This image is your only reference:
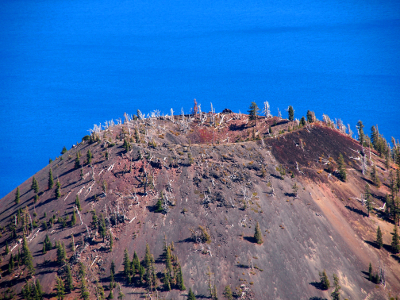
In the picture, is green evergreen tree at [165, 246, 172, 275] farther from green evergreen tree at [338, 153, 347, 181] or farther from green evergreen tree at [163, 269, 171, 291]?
green evergreen tree at [338, 153, 347, 181]

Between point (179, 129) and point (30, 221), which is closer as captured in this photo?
point (30, 221)

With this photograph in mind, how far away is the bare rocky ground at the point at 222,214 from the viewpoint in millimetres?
112188

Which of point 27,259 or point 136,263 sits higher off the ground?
point 27,259

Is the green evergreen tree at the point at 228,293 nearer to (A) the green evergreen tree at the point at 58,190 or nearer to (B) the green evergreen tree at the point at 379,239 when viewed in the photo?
(B) the green evergreen tree at the point at 379,239

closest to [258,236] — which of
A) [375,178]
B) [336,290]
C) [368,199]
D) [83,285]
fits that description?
[336,290]

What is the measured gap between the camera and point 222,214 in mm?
128250

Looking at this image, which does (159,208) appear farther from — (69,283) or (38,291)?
(38,291)

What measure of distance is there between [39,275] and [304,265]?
70.8 m

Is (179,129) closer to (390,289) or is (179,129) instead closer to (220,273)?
(220,273)

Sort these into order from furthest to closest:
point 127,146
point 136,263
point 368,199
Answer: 1. point 368,199
2. point 127,146
3. point 136,263

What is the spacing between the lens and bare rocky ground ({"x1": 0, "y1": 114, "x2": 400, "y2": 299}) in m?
112

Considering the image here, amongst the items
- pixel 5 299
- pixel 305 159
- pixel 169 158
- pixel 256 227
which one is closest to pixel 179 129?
pixel 169 158

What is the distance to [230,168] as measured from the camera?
14475 centimetres

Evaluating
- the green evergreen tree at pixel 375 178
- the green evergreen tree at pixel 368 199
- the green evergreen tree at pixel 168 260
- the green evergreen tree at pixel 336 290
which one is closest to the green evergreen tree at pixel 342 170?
the green evergreen tree at pixel 368 199
